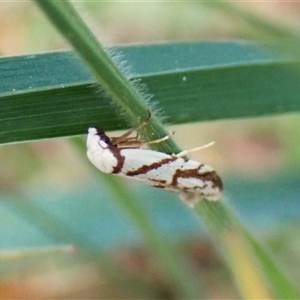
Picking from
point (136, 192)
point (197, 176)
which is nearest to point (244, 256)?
point (197, 176)

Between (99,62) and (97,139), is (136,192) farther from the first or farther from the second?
(99,62)

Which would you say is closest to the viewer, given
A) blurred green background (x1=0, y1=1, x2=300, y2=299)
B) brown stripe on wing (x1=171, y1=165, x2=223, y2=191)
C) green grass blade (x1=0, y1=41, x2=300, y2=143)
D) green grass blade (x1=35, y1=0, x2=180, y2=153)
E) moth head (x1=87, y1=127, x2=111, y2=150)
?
green grass blade (x1=35, y1=0, x2=180, y2=153)

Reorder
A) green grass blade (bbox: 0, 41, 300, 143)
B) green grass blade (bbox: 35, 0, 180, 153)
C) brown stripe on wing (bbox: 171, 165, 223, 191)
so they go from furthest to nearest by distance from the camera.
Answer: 1. brown stripe on wing (bbox: 171, 165, 223, 191)
2. green grass blade (bbox: 0, 41, 300, 143)
3. green grass blade (bbox: 35, 0, 180, 153)

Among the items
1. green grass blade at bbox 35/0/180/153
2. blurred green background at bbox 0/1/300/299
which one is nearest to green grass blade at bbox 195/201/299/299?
green grass blade at bbox 35/0/180/153

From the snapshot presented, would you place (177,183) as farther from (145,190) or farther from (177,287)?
(177,287)

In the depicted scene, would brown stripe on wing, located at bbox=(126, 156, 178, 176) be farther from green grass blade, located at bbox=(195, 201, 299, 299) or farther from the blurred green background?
the blurred green background

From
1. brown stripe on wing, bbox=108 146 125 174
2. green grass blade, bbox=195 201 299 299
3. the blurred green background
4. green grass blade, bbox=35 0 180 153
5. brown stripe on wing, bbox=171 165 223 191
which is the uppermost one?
the blurred green background

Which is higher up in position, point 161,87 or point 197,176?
point 161,87

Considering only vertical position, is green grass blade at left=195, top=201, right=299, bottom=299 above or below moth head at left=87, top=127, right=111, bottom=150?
below
